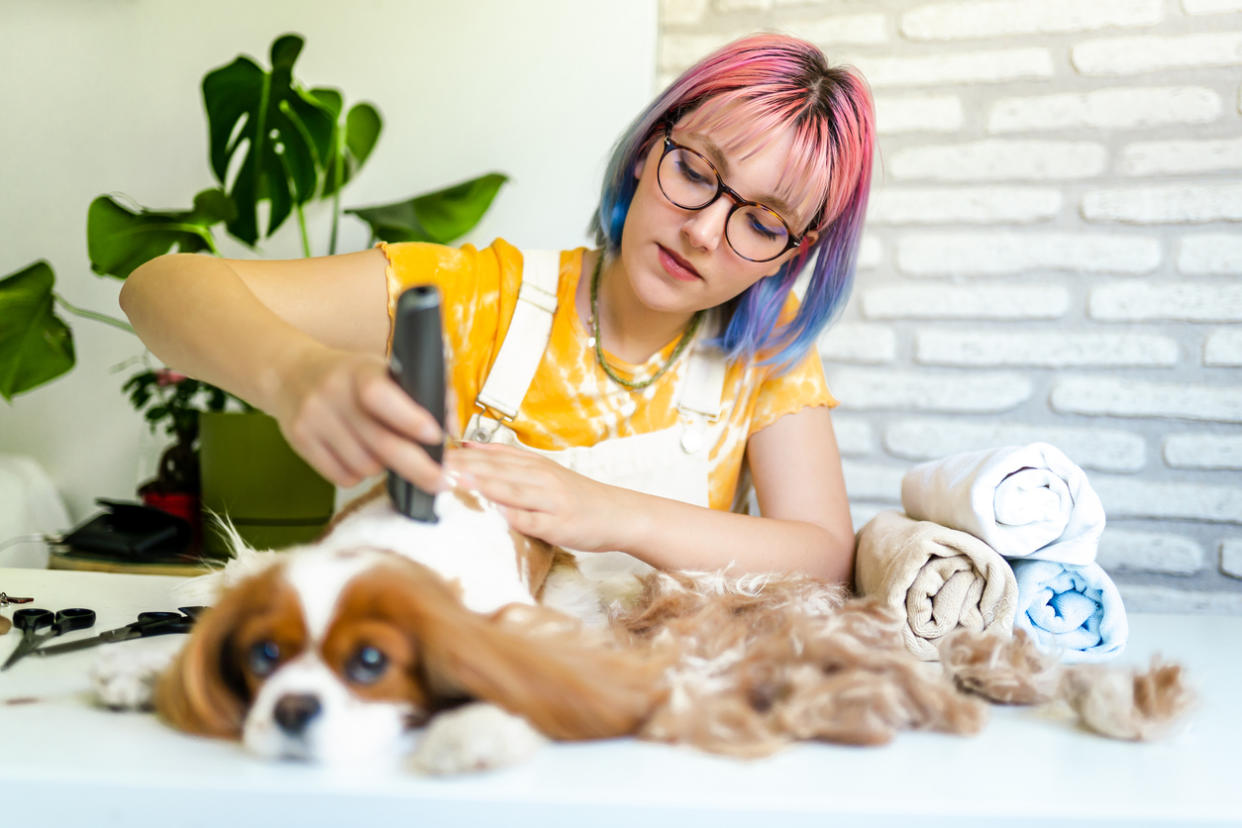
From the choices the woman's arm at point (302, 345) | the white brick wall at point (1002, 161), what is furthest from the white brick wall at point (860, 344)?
the woman's arm at point (302, 345)

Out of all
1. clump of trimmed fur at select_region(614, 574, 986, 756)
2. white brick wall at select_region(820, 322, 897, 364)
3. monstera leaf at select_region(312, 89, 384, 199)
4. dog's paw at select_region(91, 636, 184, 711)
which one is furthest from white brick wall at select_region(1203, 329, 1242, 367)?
dog's paw at select_region(91, 636, 184, 711)

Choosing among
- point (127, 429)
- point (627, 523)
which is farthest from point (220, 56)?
point (627, 523)

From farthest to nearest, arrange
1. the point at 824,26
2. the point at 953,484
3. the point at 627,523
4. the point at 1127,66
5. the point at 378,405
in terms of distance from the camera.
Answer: the point at 824,26, the point at 1127,66, the point at 953,484, the point at 627,523, the point at 378,405

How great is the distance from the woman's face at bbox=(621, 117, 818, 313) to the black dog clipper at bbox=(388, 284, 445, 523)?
1.62 feet

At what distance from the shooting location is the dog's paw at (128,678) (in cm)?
60

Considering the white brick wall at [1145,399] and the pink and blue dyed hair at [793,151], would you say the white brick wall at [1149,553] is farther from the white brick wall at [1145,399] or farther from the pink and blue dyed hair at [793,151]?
the pink and blue dyed hair at [793,151]

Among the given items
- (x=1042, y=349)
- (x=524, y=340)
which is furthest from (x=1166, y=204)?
(x=524, y=340)

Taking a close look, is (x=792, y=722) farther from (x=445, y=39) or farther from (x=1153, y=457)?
(x=445, y=39)

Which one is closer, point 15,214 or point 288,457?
point 288,457

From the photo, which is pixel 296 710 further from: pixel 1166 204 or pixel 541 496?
pixel 1166 204

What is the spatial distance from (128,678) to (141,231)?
1.09 metres

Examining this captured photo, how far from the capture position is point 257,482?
1.60 m

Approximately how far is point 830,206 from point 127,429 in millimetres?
1571

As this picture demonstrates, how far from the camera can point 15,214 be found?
6.16 ft
